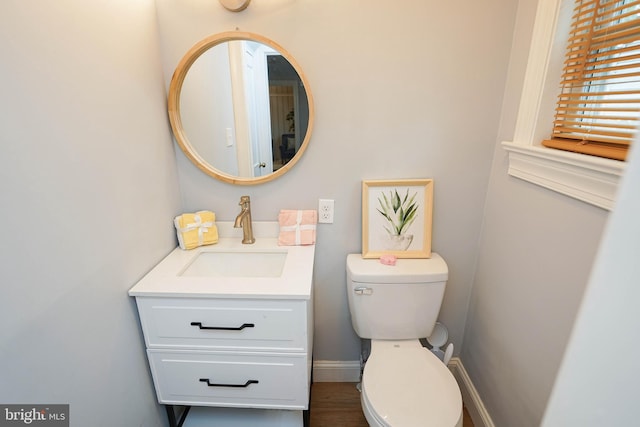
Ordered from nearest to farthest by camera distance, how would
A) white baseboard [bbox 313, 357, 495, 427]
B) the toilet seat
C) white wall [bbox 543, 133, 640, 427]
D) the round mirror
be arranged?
white wall [bbox 543, 133, 640, 427] < the toilet seat < the round mirror < white baseboard [bbox 313, 357, 495, 427]

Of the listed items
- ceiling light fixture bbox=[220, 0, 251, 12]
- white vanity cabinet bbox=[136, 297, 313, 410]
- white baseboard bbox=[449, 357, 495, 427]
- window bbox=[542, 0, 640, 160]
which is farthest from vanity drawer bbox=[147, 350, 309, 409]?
ceiling light fixture bbox=[220, 0, 251, 12]

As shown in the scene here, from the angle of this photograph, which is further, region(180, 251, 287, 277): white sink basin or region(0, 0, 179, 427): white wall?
region(180, 251, 287, 277): white sink basin

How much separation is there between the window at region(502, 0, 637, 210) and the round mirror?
32.0 inches

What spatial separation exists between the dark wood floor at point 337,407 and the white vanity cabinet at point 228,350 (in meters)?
0.43

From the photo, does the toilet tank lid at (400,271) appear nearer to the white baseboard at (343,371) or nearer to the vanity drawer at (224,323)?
the vanity drawer at (224,323)

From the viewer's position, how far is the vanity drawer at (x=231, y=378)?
1.13 metres

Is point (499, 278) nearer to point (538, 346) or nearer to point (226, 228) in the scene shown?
point (538, 346)

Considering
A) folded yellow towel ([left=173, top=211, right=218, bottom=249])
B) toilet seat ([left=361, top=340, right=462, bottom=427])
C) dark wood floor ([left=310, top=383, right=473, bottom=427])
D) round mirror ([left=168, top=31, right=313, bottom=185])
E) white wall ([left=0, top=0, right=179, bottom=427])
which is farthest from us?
dark wood floor ([left=310, top=383, right=473, bottom=427])

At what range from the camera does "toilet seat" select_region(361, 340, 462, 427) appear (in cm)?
101

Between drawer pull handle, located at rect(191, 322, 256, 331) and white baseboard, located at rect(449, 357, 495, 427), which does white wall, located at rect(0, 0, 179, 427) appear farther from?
white baseboard, located at rect(449, 357, 495, 427)

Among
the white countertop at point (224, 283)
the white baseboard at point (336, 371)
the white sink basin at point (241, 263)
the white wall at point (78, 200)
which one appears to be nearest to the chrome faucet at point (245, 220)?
the white sink basin at point (241, 263)

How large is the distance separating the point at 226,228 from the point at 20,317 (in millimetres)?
820

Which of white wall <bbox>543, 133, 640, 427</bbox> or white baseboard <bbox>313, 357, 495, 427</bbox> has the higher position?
white wall <bbox>543, 133, 640, 427</bbox>

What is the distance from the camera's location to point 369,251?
1432mm
